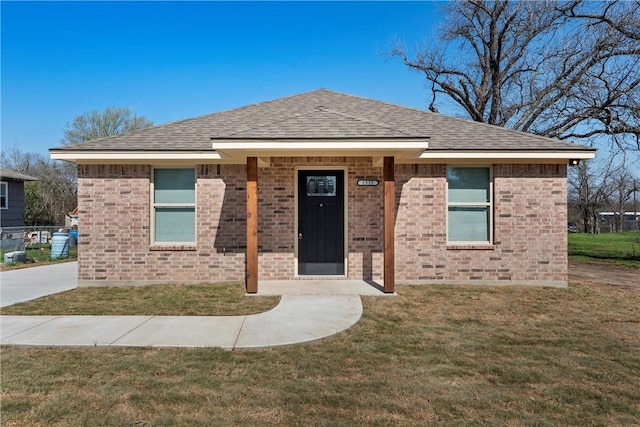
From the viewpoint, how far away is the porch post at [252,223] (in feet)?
22.3

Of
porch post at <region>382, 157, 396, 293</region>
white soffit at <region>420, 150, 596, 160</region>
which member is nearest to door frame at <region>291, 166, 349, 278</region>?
porch post at <region>382, 157, 396, 293</region>

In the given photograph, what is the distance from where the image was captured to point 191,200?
8.09 metres

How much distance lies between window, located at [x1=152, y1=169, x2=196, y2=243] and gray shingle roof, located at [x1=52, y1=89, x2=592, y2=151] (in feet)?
2.39

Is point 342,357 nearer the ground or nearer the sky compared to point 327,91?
nearer the ground

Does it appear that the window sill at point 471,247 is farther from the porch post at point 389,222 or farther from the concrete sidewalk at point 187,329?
the concrete sidewalk at point 187,329

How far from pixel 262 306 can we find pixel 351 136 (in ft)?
10.7

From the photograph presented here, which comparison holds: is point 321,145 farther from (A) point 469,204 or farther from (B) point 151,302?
(B) point 151,302

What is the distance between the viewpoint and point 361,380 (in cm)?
343

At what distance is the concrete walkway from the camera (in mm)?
4379

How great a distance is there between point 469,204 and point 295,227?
3.94 metres

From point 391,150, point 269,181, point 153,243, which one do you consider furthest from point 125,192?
point 391,150

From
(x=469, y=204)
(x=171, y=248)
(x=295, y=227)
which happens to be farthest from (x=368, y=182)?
(x=171, y=248)

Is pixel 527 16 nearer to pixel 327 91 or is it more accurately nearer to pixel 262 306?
pixel 327 91

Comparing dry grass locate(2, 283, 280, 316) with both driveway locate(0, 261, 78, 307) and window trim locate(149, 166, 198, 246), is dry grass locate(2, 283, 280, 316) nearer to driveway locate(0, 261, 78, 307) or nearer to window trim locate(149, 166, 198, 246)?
driveway locate(0, 261, 78, 307)
